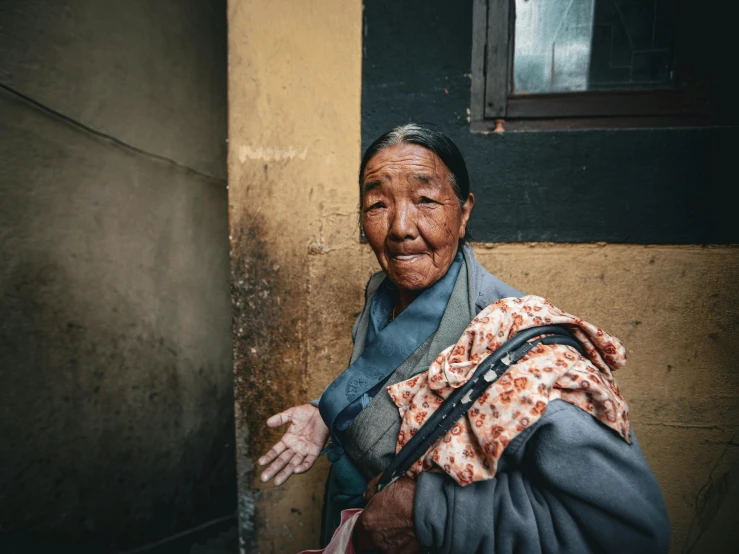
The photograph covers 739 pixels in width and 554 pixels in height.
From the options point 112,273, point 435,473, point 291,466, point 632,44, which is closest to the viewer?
point 435,473

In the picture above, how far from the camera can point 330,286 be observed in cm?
205

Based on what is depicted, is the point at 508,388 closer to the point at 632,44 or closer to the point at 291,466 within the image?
the point at 291,466

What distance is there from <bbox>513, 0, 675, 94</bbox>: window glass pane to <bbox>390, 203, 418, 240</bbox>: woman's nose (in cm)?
114

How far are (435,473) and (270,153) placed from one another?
1722mm

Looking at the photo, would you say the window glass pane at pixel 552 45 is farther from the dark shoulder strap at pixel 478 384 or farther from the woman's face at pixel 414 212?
the dark shoulder strap at pixel 478 384

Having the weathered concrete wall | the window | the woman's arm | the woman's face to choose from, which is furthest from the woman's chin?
the weathered concrete wall

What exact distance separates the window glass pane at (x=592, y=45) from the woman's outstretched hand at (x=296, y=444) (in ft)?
6.06

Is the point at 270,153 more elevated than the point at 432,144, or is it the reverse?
the point at 270,153

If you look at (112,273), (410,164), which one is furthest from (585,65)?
(112,273)

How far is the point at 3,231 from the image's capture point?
2121mm

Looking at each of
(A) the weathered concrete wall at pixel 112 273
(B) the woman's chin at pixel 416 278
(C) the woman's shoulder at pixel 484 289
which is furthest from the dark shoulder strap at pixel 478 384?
(A) the weathered concrete wall at pixel 112 273

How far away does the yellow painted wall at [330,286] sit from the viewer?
178 centimetres

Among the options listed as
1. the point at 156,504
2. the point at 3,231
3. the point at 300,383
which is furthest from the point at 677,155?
the point at 156,504

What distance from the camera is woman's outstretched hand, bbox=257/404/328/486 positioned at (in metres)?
1.36
